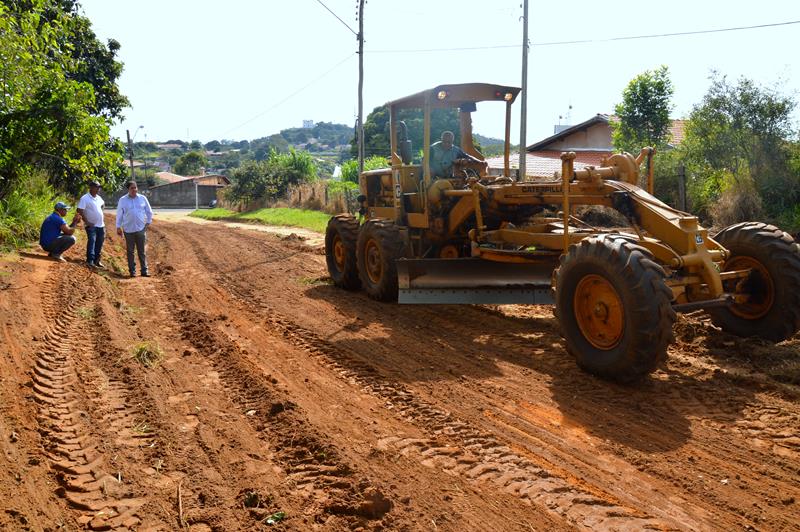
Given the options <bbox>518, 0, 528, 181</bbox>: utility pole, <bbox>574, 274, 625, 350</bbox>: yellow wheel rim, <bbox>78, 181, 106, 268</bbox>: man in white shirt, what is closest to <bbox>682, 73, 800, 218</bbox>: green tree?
<bbox>518, 0, 528, 181</bbox>: utility pole

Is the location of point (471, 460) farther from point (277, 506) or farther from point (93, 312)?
point (93, 312)

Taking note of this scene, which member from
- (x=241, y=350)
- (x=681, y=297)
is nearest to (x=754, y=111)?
(x=681, y=297)

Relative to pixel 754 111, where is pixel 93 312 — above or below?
below

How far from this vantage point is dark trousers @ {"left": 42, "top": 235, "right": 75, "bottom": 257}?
11.6 meters

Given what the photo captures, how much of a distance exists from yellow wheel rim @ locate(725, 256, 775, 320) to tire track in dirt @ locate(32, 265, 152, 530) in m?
5.55

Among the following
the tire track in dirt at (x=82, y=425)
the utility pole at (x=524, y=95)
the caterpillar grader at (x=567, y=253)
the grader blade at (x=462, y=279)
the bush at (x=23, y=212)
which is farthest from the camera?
the utility pole at (x=524, y=95)

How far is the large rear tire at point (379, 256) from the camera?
9242 millimetres

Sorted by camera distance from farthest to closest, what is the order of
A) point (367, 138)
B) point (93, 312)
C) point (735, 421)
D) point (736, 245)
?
1. point (367, 138)
2. point (93, 312)
3. point (736, 245)
4. point (735, 421)

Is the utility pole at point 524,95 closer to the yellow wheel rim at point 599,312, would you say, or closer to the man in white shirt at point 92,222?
the man in white shirt at point 92,222

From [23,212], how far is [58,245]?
2.09 metres

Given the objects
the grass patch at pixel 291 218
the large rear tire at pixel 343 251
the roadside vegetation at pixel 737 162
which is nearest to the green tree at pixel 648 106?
the roadside vegetation at pixel 737 162

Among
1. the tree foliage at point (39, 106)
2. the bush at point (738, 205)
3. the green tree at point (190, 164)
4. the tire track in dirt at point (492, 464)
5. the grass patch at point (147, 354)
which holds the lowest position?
the tire track in dirt at point (492, 464)

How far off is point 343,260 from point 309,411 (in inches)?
225

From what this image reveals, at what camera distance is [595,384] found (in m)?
5.74
